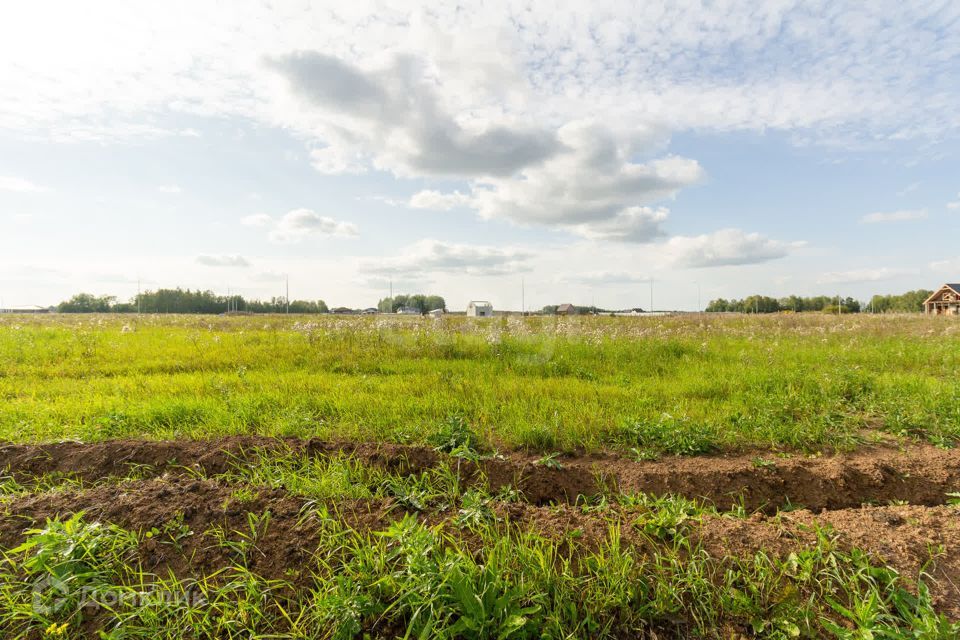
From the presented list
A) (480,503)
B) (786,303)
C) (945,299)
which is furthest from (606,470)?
(786,303)

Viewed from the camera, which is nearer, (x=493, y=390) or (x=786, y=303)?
(x=493, y=390)

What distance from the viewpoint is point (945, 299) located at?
155 ft

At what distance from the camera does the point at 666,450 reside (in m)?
4.43

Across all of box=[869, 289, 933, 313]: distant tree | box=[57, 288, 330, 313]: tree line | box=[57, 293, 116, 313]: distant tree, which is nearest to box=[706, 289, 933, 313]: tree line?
box=[869, 289, 933, 313]: distant tree

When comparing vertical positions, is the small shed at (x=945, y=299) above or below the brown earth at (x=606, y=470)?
above

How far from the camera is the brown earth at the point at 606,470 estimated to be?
357 centimetres

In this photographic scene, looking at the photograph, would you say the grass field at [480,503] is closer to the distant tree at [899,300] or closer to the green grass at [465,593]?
the green grass at [465,593]

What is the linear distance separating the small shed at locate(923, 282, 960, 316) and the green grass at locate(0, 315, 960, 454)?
172 ft

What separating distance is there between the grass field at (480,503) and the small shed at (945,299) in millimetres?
56291

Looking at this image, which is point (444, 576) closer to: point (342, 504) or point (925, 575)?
point (342, 504)

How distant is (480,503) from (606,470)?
162cm

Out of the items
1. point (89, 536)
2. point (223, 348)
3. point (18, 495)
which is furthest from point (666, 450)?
point (223, 348)

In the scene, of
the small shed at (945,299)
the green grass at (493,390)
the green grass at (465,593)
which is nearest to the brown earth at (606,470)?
the green grass at (493,390)

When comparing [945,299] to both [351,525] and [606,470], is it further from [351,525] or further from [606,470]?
[351,525]
